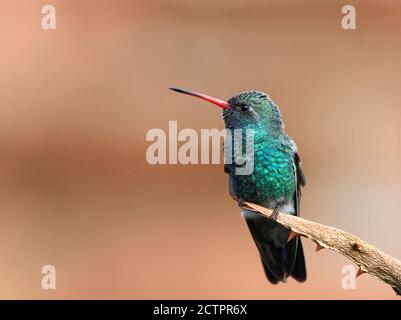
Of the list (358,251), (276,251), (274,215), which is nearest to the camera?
(358,251)

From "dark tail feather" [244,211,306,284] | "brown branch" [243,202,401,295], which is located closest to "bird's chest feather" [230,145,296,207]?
"dark tail feather" [244,211,306,284]

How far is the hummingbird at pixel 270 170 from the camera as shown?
6.59ft

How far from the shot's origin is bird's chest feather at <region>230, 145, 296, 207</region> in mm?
2008

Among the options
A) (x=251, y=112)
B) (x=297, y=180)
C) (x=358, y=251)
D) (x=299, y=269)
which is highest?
(x=251, y=112)

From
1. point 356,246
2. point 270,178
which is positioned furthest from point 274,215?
point 356,246

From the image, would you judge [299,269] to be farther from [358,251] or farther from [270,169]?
[358,251]

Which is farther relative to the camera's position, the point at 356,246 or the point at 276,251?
the point at 276,251

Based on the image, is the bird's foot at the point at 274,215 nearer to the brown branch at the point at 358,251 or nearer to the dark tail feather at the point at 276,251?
the dark tail feather at the point at 276,251

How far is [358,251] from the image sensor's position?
3.51ft

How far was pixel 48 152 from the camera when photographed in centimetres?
331

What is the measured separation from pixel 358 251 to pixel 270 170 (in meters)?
0.95

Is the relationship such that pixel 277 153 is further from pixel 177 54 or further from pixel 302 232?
pixel 177 54

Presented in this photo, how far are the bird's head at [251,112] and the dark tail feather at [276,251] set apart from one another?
0.34 meters

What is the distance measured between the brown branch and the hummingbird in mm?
861
